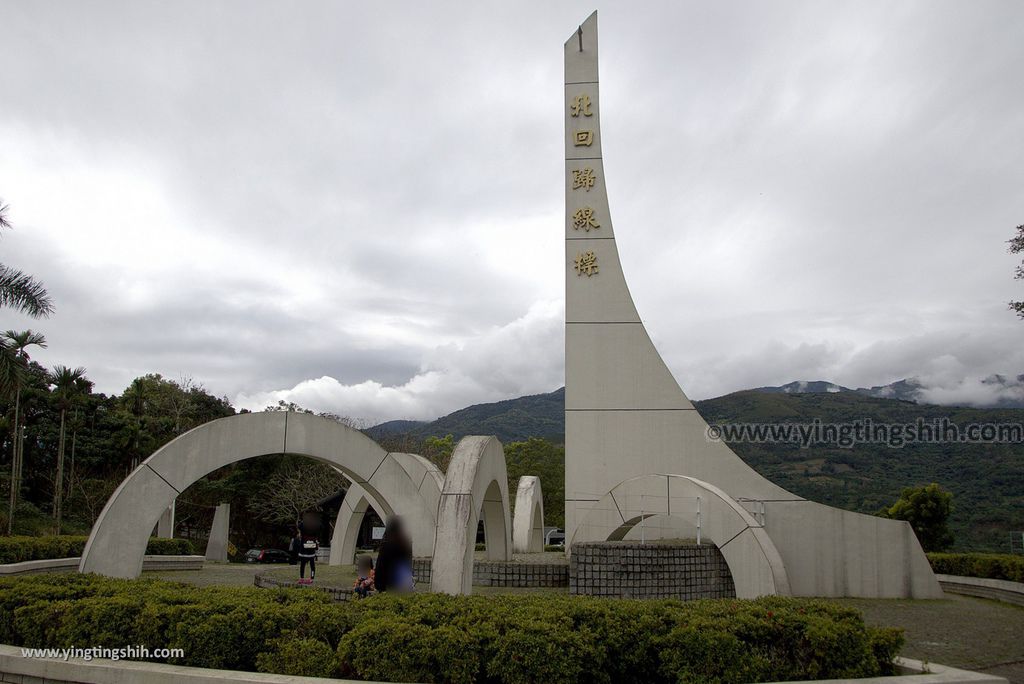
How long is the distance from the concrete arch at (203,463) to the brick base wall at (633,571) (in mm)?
3112

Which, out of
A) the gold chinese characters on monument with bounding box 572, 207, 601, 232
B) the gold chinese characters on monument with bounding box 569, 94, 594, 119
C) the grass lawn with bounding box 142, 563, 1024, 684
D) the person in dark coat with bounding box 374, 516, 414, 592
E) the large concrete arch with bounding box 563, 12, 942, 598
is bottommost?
the grass lawn with bounding box 142, 563, 1024, 684

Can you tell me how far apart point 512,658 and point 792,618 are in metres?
2.33

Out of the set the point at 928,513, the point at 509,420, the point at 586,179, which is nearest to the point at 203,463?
the point at 586,179

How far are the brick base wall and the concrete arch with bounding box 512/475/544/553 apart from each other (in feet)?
18.8

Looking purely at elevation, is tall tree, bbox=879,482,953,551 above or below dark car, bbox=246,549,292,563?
above

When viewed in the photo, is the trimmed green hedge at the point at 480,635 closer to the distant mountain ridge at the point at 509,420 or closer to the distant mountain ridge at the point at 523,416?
the distant mountain ridge at the point at 523,416

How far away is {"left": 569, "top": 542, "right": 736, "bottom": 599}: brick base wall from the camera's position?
37.2 feet

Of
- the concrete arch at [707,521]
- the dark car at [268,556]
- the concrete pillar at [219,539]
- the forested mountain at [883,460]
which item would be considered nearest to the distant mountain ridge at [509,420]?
the forested mountain at [883,460]

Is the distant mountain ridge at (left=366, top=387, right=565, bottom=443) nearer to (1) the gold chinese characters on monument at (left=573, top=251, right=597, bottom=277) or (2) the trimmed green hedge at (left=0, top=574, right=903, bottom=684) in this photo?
(1) the gold chinese characters on monument at (left=573, top=251, right=597, bottom=277)

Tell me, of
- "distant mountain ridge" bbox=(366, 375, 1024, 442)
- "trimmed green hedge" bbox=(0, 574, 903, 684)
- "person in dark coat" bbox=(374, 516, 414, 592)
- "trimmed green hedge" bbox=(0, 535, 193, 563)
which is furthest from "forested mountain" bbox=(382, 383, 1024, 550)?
"trimmed green hedge" bbox=(0, 574, 903, 684)

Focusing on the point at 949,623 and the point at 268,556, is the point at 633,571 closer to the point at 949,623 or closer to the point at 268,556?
the point at 949,623

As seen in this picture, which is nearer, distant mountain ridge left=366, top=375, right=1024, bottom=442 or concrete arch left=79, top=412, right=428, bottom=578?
concrete arch left=79, top=412, right=428, bottom=578

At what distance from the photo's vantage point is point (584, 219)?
17.7 metres

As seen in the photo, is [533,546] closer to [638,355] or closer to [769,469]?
[638,355]
